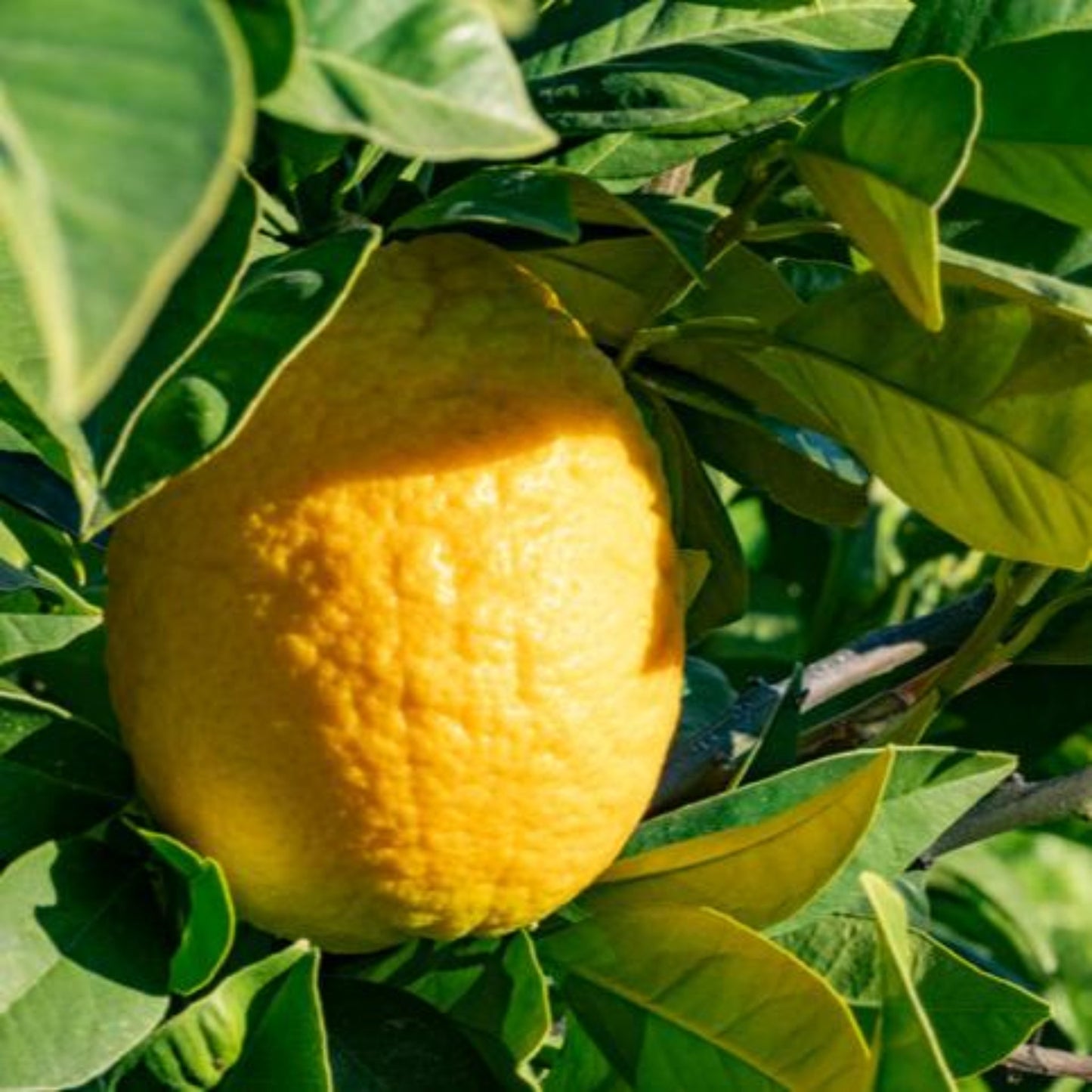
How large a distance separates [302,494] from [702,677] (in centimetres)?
53

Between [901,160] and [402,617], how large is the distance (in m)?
0.22

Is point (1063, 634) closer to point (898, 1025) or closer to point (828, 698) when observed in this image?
point (828, 698)

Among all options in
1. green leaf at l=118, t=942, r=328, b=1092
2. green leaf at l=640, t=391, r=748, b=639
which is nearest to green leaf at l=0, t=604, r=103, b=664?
green leaf at l=118, t=942, r=328, b=1092

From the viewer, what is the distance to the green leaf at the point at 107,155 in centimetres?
42

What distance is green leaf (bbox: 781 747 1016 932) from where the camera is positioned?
933 mm

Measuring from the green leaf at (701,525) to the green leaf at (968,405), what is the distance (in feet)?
0.45

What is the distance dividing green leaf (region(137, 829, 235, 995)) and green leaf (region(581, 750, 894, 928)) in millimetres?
181

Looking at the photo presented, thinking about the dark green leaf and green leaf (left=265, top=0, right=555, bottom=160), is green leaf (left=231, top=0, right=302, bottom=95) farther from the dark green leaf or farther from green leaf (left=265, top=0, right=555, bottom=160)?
the dark green leaf

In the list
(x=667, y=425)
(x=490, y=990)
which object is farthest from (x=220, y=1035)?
(x=667, y=425)

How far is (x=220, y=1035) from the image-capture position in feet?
2.67

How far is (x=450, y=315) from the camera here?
2.58 feet

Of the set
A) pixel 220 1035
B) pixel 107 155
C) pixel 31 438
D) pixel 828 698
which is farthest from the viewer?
pixel 828 698

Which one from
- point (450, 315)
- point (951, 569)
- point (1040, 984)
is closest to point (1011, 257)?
point (450, 315)

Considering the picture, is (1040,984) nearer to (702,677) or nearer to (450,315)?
(702,677)
